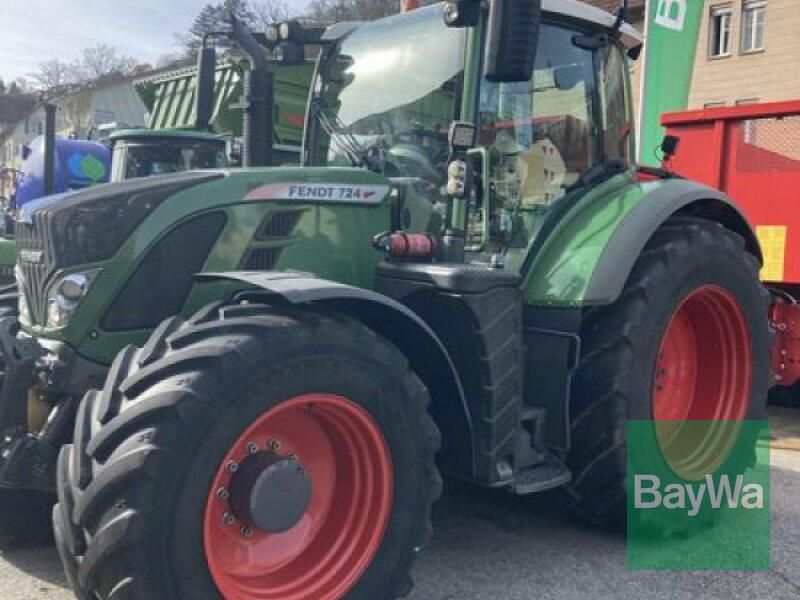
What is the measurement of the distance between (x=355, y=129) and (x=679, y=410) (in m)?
2.13

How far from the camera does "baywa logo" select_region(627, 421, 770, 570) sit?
396 centimetres

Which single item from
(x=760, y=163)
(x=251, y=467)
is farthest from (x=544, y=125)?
(x=760, y=163)

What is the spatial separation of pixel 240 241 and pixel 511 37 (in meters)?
1.25

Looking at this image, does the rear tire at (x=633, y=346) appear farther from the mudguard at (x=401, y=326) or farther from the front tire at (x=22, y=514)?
the front tire at (x=22, y=514)

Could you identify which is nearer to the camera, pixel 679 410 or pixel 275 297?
pixel 275 297

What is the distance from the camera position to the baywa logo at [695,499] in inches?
156

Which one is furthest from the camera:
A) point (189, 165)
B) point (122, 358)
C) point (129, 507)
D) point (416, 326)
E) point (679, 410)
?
point (189, 165)

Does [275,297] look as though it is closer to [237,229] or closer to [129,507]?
[237,229]

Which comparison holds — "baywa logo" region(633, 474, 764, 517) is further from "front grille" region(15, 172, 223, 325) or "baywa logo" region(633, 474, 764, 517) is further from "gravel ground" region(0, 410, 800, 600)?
"front grille" region(15, 172, 223, 325)

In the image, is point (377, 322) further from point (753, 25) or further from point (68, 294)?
point (753, 25)

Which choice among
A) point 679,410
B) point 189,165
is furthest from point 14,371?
point 189,165

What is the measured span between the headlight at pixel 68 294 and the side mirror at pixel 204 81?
136 cm

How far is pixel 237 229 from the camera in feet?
11.1

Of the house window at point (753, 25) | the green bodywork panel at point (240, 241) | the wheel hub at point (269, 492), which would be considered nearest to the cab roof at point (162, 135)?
the green bodywork panel at point (240, 241)
